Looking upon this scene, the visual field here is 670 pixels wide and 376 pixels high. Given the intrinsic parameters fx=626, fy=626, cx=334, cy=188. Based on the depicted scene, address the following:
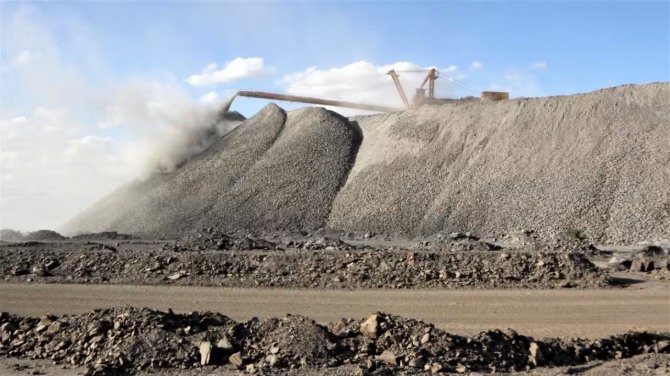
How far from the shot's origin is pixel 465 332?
12258mm

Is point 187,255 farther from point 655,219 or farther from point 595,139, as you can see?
point 595,139

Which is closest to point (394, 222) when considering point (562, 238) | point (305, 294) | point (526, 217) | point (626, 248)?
point (526, 217)

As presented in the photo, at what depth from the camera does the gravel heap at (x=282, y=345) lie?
9.25 meters

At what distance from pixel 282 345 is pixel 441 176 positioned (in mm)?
28883

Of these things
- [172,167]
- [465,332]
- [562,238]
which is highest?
[172,167]

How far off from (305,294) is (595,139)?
2561 cm

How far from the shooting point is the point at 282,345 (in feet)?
31.3

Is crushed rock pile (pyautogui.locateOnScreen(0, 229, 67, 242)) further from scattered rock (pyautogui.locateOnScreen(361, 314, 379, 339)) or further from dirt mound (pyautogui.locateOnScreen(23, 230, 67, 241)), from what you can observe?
scattered rock (pyautogui.locateOnScreen(361, 314, 379, 339))

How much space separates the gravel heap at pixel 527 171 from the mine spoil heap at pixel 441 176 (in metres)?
0.07

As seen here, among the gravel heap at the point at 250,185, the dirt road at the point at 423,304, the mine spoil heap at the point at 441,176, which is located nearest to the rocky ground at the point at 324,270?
the dirt road at the point at 423,304

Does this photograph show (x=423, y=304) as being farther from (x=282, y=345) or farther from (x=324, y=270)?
(x=282, y=345)

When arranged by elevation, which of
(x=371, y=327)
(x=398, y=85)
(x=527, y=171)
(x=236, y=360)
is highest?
(x=398, y=85)

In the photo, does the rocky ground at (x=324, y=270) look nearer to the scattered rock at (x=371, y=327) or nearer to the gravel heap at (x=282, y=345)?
the gravel heap at (x=282, y=345)

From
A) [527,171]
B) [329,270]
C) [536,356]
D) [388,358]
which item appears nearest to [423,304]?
[329,270]
